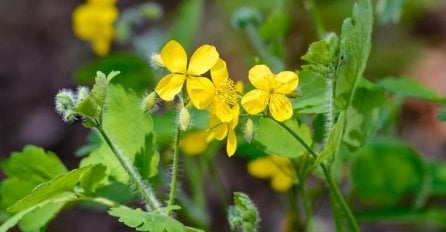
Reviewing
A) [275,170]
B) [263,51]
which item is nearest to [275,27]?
[263,51]

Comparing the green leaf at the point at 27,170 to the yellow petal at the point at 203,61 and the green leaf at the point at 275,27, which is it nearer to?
the yellow petal at the point at 203,61

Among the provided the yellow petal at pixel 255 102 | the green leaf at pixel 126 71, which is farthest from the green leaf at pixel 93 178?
the green leaf at pixel 126 71

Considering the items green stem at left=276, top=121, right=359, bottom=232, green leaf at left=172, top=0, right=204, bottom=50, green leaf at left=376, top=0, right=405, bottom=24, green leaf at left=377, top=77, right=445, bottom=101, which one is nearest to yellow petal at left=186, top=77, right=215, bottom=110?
green stem at left=276, top=121, right=359, bottom=232

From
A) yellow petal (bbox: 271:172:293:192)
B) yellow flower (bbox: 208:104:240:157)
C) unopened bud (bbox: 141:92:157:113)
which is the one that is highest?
unopened bud (bbox: 141:92:157:113)

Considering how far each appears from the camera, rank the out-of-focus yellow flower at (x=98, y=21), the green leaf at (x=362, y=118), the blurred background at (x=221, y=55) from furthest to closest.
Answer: the blurred background at (x=221, y=55) → the out-of-focus yellow flower at (x=98, y=21) → the green leaf at (x=362, y=118)

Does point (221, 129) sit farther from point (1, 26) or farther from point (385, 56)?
point (1, 26)

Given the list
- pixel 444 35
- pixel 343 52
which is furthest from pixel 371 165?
pixel 444 35

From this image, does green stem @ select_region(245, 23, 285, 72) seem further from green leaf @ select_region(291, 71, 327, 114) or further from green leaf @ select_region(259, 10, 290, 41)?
green leaf @ select_region(291, 71, 327, 114)
